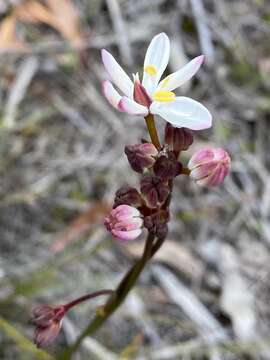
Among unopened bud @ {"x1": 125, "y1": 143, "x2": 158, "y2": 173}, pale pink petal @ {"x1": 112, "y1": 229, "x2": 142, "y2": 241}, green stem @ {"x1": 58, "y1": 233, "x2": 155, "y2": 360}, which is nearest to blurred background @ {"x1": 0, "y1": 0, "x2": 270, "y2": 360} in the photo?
green stem @ {"x1": 58, "y1": 233, "x2": 155, "y2": 360}

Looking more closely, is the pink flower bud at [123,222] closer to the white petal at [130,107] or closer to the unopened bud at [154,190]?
the unopened bud at [154,190]

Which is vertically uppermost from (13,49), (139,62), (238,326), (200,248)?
(13,49)

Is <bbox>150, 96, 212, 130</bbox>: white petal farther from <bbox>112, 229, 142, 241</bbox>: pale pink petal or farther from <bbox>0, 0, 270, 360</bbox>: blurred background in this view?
<bbox>0, 0, 270, 360</bbox>: blurred background

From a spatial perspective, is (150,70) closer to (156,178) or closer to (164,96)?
(164,96)

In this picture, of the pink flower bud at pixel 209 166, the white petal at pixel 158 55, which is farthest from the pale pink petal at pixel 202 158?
the white petal at pixel 158 55

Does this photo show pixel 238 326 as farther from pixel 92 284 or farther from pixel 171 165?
pixel 171 165

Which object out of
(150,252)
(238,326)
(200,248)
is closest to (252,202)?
(200,248)

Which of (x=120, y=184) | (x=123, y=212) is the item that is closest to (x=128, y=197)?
(x=123, y=212)
